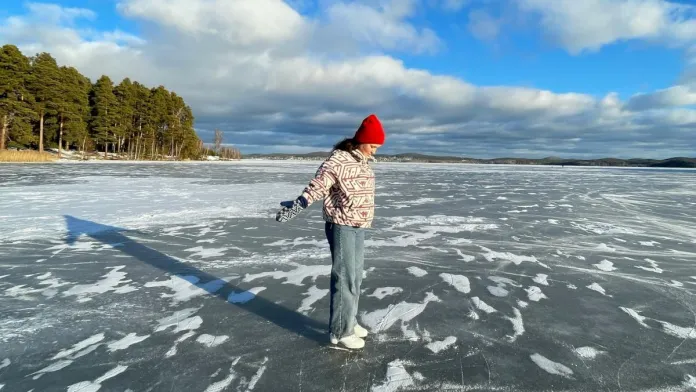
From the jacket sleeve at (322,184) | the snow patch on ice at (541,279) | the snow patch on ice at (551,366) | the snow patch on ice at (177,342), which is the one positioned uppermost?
the jacket sleeve at (322,184)

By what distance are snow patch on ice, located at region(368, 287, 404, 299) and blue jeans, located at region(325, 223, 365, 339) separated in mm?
1029

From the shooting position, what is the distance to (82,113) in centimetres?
4103

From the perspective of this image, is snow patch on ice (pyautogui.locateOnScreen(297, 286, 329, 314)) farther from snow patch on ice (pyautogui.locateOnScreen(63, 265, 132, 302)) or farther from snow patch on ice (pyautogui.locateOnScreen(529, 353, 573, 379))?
snow patch on ice (pyautogui.locateOnScreen(63, 265, 132, 302))

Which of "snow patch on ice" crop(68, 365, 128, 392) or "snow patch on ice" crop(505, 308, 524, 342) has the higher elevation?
"snow patch on ice" crop(505, 308, 524, 342)

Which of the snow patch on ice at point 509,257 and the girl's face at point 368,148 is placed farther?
the snow patch on ice at point 509,257

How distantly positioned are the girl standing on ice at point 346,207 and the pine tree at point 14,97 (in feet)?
139

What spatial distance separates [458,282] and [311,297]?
161 centimetres

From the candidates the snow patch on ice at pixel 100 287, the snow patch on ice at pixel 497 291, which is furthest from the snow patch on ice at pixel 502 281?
the snow patch on ice at pixel 100 287

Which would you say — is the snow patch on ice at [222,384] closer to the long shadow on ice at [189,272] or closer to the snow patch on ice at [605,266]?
the long shadow on ice at [189,272]

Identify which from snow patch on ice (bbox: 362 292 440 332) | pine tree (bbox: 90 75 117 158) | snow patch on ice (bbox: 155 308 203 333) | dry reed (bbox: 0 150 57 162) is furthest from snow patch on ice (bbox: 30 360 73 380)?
pine tree (bbox: 90 75 117 158)

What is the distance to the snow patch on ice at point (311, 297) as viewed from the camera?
3.24 m

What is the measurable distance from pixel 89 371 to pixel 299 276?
2.14 meters

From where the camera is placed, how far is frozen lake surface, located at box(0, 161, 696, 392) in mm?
2258

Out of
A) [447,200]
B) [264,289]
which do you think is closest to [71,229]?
[264,289]
